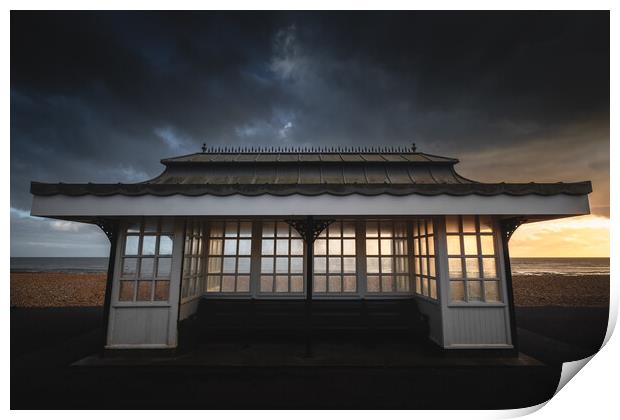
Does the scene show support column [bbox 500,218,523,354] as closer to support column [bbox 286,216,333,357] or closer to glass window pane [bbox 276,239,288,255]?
support column [bbox 286,216,333,357]

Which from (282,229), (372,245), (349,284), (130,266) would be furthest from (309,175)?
(130,266)

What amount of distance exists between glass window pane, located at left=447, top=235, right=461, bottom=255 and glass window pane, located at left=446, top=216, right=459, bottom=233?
117 millimetres

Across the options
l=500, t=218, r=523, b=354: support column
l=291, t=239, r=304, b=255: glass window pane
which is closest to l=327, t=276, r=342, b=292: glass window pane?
l=291, t=239, r=304, b=255: glass window pane

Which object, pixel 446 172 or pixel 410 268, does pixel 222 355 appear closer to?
pixel 410 268

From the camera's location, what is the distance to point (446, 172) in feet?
22.6

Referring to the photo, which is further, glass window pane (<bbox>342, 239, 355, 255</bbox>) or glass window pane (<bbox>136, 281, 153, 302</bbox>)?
glass window pane (<bbox>342, 239, 355, 255</bbox>)

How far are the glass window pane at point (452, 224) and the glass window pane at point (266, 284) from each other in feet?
13.2

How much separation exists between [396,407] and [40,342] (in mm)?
7708

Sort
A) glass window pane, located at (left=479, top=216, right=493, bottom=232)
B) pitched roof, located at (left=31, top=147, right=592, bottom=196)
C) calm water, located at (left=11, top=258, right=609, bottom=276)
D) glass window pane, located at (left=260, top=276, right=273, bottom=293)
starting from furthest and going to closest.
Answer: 1. calm water, located at (left=11, top=258, right=609, bottom=276)
2. glass window pane, located at (left=260, top=276, right=273, bottom=293)
3. glass window pane, located at (left=479, top=216, right=493, bottom=232)
4. pitched roof, located at (left=31, top=147, right=592, bottom=196)

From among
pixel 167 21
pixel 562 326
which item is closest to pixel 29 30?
pixel 167 21

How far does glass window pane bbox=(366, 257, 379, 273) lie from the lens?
21.9ft

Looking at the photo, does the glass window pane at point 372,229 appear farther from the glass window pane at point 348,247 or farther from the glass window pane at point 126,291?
the glass window pane at point 126,291

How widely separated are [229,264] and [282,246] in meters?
1.36

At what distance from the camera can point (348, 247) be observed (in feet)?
22.1
